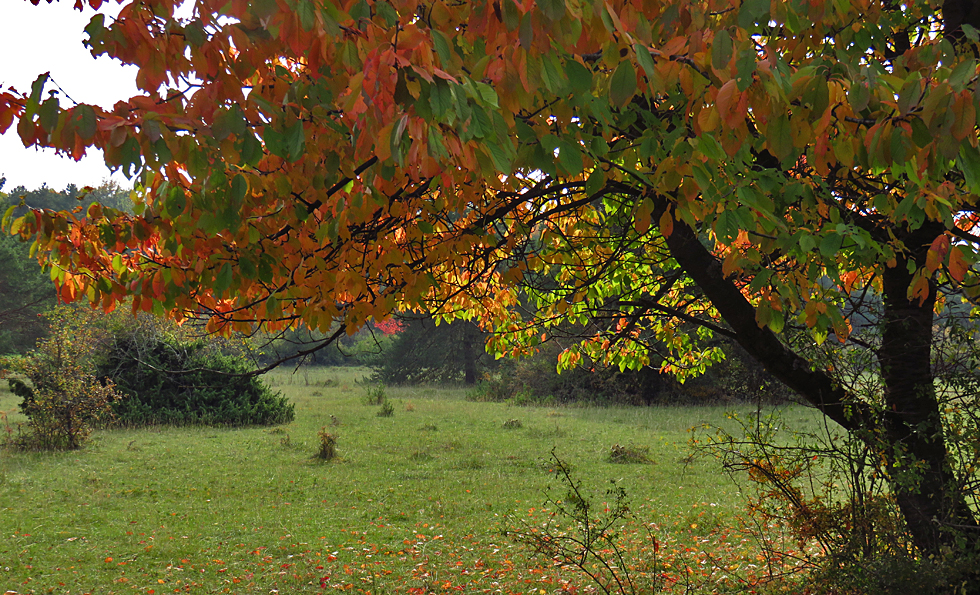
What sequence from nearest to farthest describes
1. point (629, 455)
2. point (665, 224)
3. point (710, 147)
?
point (710, 147) < point (665, 224) < point (629, 455)

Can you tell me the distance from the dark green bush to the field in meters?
0.92

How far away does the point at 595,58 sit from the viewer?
118 inches

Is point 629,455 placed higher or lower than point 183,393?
lower

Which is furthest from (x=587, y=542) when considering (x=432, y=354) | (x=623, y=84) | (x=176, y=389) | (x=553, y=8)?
(x=432, y=354)

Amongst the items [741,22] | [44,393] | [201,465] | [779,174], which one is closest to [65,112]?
[741,22]

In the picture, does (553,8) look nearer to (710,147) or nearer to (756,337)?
(710,147)

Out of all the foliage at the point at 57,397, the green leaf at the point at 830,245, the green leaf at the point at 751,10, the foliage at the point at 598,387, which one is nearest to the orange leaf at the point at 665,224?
the green leaf at the point at 830,245

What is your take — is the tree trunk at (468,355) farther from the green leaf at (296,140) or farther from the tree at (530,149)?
the green leaf at (296,140)

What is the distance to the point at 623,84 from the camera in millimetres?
2000

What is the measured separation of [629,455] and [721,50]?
11708mm

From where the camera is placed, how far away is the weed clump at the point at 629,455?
1276 cm

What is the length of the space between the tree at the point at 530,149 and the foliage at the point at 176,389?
584 inches

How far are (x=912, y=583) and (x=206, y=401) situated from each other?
18.3 m

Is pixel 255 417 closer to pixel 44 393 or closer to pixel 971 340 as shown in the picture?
pixel 44 393
